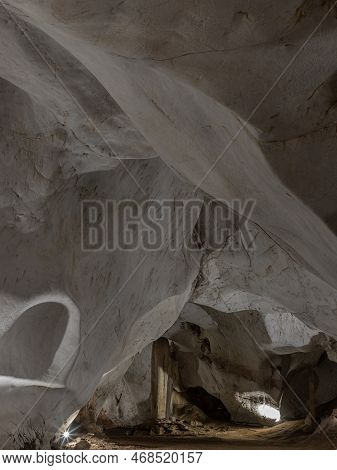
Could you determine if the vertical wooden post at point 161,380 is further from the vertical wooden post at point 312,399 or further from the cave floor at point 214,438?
the vertical wooden post at point 312,399

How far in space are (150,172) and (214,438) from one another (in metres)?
4.07

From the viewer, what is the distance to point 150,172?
15.9 feet

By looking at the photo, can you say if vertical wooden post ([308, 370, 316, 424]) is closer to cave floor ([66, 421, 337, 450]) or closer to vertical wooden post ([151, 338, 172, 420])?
cave floor ([66, 421, 337, 450])

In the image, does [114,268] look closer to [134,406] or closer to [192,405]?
[134,406]

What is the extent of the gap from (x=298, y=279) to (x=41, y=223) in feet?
8.66

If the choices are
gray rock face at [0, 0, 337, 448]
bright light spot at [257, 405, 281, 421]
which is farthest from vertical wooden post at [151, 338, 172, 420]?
bright light spot at [257, 405, 281, 421]

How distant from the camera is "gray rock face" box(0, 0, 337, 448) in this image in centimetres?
189

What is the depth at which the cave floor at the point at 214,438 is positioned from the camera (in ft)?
20.0

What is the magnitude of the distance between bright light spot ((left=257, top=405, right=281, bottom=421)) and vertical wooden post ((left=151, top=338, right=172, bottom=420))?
1465 mm

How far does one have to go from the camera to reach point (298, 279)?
5.39 meters

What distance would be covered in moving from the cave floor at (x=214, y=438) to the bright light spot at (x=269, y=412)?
323 mm

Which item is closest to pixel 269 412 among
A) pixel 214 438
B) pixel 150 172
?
pixel 214 438

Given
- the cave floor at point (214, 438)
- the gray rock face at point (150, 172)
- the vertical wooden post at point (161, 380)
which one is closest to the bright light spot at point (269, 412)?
the cave floor at point (214, 438)

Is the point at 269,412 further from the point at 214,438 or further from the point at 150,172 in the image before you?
the point at 150,172
